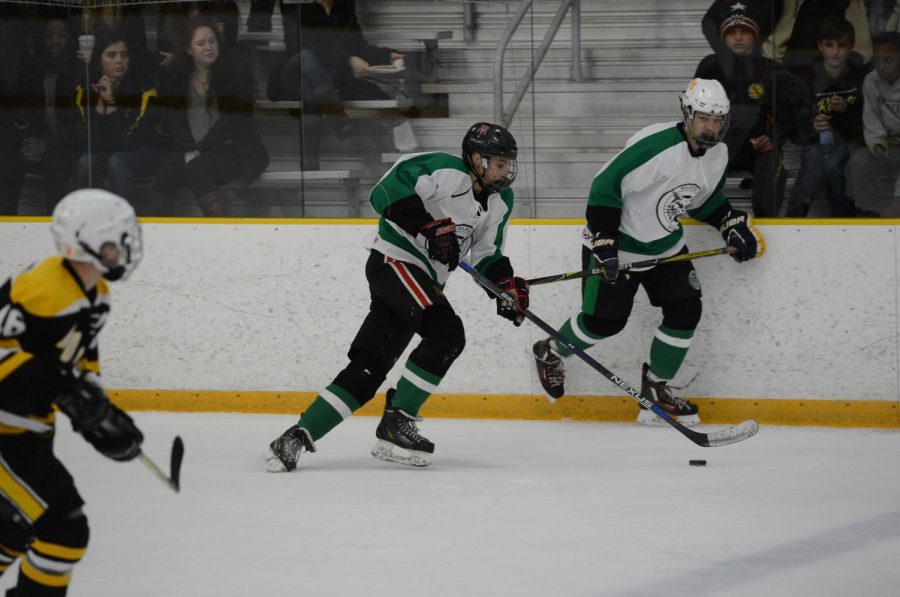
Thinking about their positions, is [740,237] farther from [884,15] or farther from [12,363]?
[12,363]

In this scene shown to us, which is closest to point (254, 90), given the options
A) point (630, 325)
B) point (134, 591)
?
point (630, 325)

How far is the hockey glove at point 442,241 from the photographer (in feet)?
12.4

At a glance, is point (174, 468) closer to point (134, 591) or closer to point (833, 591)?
point (134, 591)

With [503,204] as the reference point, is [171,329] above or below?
below

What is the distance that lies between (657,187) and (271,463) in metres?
1.60

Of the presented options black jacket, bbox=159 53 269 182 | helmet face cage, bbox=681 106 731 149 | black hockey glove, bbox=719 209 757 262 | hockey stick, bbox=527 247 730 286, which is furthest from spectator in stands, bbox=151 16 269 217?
black hockey glove, bbox=719 209 757 262

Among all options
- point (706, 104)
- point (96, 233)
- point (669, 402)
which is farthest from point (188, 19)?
point (96, 233)

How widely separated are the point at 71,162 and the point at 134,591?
2829 millimetres

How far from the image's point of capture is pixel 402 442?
404 cm

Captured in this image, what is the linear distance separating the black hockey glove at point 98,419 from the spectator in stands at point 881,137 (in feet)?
10.2

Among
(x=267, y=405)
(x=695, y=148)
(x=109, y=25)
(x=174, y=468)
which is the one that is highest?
(x=109, y=25)

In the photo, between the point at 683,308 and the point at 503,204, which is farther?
the point at 683,308

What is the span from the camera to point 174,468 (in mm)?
2469

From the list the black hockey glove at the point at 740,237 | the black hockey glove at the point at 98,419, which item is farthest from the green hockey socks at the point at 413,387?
the black hockey glove at the point at 98,419
